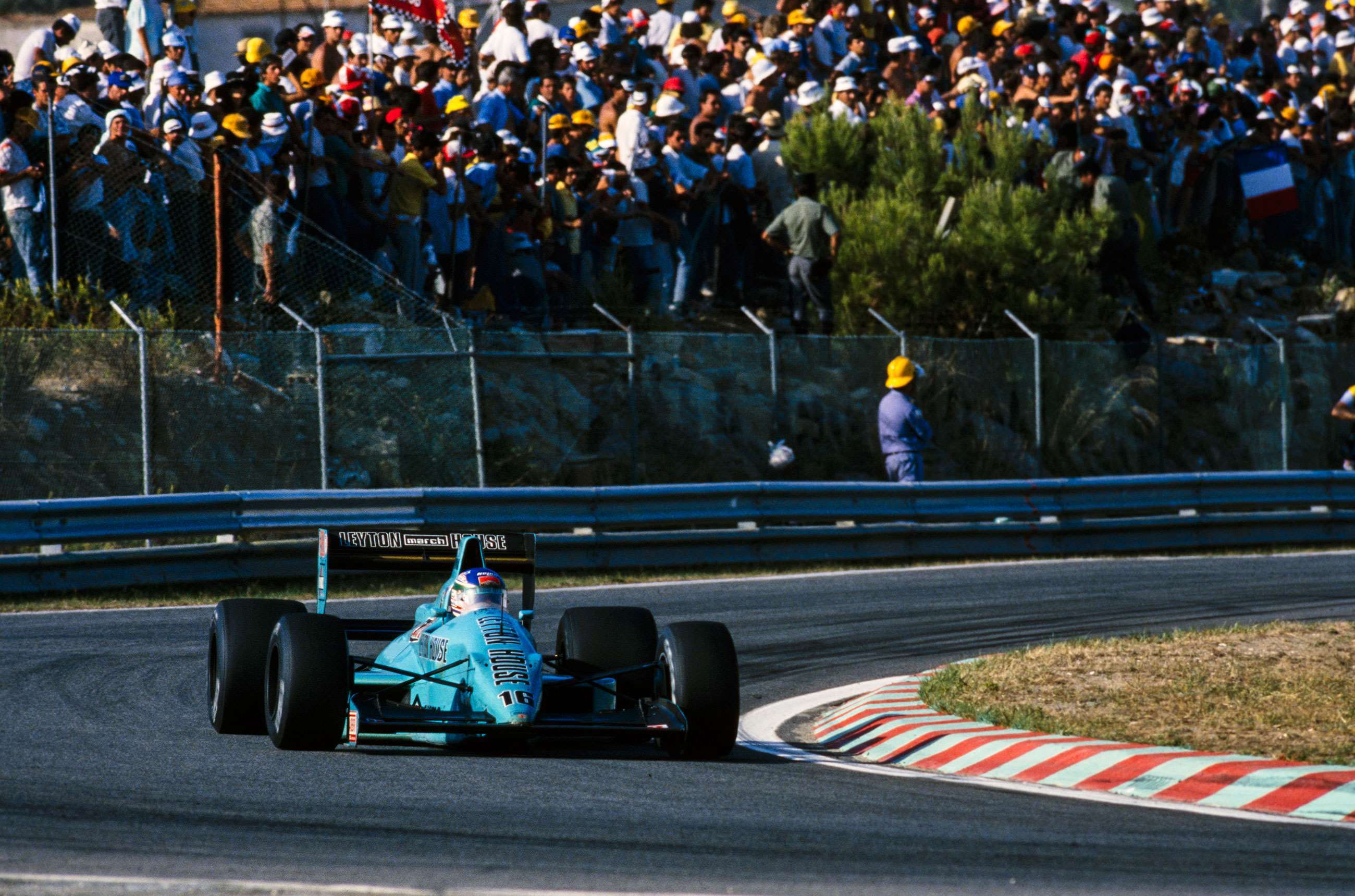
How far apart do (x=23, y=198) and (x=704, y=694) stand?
9009 millimetres

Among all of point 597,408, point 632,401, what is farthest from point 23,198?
point 632,401

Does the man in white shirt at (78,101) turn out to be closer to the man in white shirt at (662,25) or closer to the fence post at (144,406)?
the fence post at (144,406)

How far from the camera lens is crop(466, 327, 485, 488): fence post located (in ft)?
50.2

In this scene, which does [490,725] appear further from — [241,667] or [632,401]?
[632,401]

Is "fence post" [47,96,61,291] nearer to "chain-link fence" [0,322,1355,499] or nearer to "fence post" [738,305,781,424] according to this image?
"chain-link fence" [0,322,1355,499]

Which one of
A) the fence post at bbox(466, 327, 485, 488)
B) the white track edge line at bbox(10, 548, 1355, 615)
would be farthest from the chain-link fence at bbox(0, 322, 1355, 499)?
the white track edge line at bbox(10, 548, 1355, 615)

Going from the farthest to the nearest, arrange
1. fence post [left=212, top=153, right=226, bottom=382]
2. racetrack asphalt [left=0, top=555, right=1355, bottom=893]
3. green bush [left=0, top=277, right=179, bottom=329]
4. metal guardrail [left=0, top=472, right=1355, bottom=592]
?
1. fence post [left=212, top=153, right=226, bottom=382]
2. green bush [left=0, top=277, right=179, bottom=329]
3. metal guardrail [left=0, top=472, right=1355, bottom=592]
4. racetrack asphalt [left=0, top=555, right=1355, bottom=893]

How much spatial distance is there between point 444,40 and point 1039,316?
7.01m

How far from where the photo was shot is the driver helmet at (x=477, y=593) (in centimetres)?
768

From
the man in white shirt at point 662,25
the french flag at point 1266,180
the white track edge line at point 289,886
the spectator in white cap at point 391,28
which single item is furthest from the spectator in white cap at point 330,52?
the white track edge line at point 289,886

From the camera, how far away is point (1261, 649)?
9992 mm

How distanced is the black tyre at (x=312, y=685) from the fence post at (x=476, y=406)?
25.9ft

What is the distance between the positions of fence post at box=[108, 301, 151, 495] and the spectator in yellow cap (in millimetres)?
6344

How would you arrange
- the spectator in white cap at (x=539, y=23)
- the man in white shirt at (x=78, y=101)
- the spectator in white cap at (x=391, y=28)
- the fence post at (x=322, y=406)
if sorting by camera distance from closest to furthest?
the fence post at (x=322, y=406) < the man in white shirt at (x=78, y=101) < the spectator in white cap at (x=391, y=28) < the spectator in white cap at (x=539, y=23)
